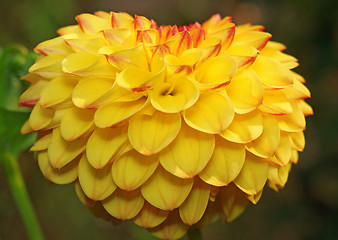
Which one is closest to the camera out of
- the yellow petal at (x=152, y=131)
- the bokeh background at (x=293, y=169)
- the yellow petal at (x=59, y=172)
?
the yellow petal at (x=152, y=131)

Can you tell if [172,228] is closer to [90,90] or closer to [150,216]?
[150,216]

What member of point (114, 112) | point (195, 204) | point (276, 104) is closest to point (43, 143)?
point (114, 112)

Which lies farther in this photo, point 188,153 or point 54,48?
point 54,48

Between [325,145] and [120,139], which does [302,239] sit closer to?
[325,145]

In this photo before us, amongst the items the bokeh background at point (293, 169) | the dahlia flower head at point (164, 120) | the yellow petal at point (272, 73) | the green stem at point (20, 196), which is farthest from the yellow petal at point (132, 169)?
the bokeh background at point (293, 169)

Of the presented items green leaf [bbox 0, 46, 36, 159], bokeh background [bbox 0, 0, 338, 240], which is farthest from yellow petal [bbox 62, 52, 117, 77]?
bokeh background [bbox 0, 0, 338, 240]

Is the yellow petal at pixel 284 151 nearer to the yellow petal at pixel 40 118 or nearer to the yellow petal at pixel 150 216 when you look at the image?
the yellow petal at pixel 150 216

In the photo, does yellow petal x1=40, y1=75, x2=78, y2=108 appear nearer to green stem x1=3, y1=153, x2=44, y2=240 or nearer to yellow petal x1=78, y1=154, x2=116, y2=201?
yellow petal x1=78, y1=154, x2=116, y2=201

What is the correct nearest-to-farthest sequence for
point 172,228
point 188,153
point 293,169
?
point 188,153 → point 172,228 → point 293,169

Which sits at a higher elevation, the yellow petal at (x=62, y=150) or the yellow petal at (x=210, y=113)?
the yellow petal at (x=210, y=113)
